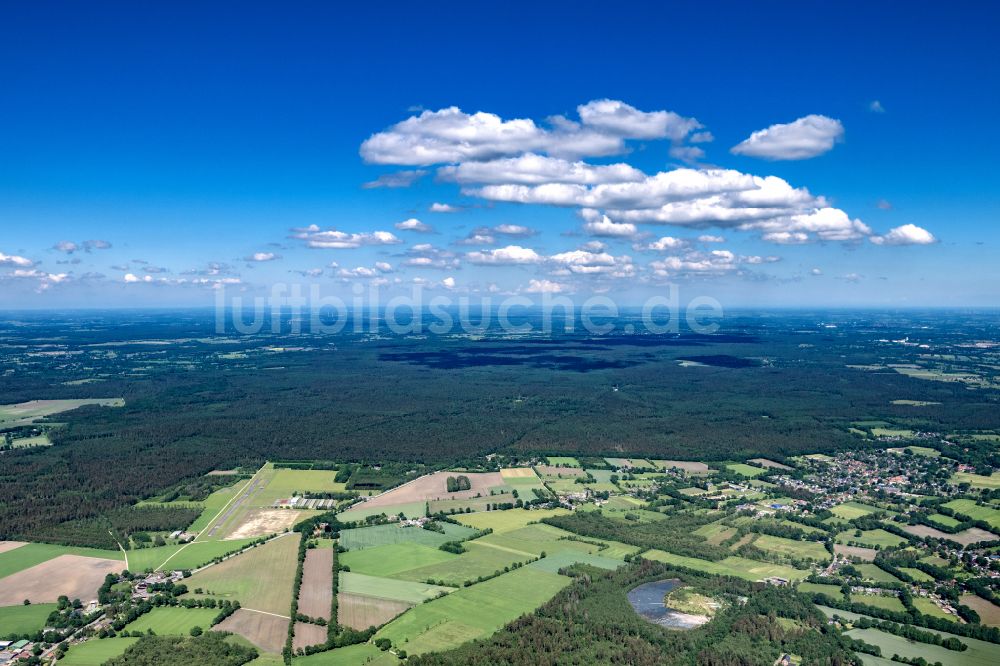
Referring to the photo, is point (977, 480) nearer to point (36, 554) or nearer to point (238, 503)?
point (238, 503)

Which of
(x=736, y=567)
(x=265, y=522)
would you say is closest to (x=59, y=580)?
(x=265, y=522)

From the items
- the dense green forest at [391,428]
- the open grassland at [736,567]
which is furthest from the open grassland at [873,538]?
the dense green forest at [391,428]

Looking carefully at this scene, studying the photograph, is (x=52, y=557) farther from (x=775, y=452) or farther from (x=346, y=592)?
(x=775, y=452)

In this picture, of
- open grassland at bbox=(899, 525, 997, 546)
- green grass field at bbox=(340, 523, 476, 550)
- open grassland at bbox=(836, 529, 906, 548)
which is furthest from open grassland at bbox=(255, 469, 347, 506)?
open grassland at bbox=(899, 525, 997, 546)

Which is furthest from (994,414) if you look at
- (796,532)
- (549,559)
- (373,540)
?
(373,540)

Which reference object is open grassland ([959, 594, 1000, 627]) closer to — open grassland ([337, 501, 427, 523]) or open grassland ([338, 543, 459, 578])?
open grassland ([338, 543, 459, 578])
